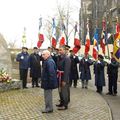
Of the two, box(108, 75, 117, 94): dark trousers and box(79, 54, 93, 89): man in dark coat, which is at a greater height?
box(79, 54, 93, 89): man in dark coat

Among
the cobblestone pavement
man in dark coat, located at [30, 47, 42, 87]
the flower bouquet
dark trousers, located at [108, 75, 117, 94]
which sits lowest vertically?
the cobblestone pavement

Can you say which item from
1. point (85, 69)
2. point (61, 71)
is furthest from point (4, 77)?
point (61, 71)

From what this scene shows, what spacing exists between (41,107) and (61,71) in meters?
1.21

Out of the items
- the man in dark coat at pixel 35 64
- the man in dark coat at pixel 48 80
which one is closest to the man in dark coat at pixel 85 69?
the man in dark coat at pixel 35 64

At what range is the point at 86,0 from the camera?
293 feet

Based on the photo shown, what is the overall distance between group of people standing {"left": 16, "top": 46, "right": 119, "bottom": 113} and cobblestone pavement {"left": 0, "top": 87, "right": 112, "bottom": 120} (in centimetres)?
45

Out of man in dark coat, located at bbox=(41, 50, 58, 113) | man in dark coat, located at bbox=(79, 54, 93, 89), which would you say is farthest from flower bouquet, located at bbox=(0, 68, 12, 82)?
man in dark coat, located at bbox=(41, 50, 58, 113)

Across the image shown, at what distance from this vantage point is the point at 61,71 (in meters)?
12.2

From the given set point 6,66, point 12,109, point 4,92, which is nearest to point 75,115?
point 12,109

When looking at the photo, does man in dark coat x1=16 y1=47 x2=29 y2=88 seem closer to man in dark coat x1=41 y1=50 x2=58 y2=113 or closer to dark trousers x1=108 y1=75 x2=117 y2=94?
dark trousers x1=108 y1=75 x2=117 y2=94

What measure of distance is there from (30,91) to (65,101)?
4.34 meters

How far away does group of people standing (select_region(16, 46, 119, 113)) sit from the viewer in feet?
37.9

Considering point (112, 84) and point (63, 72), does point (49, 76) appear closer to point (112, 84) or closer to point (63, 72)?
point (63, 72)

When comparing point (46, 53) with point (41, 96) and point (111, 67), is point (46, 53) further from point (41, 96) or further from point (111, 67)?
point (111, 67)
